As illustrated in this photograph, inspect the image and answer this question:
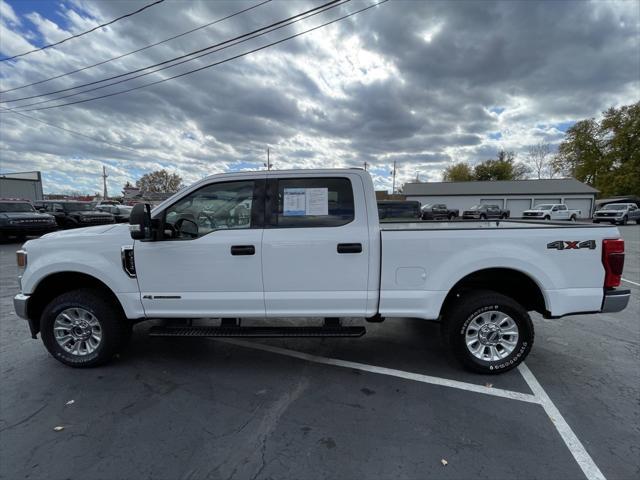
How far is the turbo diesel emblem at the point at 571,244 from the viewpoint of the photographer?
119 inches

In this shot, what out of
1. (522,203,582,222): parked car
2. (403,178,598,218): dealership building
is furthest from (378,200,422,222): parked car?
(403,178,598,218): dealership building

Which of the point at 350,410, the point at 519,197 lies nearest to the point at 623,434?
the point at 350,410

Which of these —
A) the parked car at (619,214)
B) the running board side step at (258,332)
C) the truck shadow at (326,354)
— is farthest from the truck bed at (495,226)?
the parked car at (619,214)

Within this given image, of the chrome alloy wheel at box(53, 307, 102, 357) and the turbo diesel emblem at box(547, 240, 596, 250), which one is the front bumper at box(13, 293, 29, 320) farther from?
the turbo diesel emblem at box(547, 240, 596, 250)

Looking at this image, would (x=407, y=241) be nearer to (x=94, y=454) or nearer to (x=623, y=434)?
(x=623, y=434)

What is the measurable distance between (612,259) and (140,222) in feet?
14.7

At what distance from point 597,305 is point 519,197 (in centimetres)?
4372

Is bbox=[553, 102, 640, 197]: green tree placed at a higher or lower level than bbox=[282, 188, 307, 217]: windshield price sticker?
higher

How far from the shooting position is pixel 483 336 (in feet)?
10.6

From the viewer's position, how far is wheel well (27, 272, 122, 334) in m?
3.37

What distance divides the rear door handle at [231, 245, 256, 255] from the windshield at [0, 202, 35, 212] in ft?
49.5

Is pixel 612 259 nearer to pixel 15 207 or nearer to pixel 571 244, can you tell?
pixel 571 244

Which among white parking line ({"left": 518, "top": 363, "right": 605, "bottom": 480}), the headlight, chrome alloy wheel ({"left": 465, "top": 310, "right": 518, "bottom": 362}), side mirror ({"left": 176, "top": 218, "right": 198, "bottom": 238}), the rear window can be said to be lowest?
white parking line ({"left": 518, "top": 363, "right": 605, "bottom": 480})

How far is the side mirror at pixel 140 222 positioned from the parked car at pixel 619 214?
35658 millimetres
